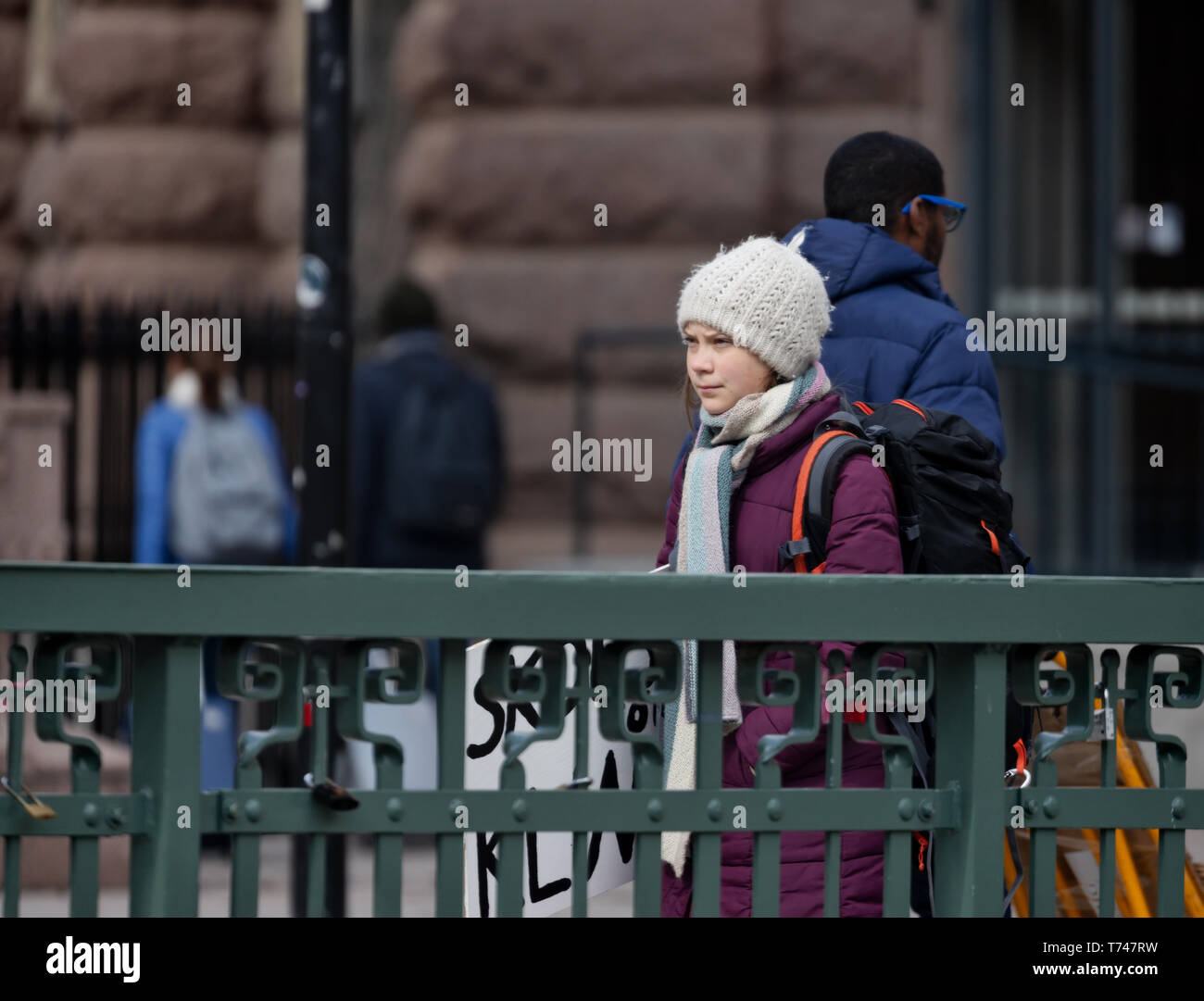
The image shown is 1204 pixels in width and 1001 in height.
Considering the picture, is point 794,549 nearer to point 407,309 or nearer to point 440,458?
point 440,458

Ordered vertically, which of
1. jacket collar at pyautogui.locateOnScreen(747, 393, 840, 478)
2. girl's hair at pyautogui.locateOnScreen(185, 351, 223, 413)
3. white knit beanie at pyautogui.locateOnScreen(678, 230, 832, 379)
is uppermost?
girl's hair at pyautogui.locateOnScreen(185, 351, 223, 413)

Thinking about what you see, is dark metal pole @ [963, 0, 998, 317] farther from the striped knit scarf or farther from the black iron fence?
the striped knit scarf

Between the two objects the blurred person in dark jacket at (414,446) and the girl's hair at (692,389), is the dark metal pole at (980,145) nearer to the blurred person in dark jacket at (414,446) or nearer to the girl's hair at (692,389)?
the blurred person in dark jacket at (414,446)

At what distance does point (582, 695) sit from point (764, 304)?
87 centimetres

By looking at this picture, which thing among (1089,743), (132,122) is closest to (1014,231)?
(132,122)

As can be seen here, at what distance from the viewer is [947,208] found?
425 cm

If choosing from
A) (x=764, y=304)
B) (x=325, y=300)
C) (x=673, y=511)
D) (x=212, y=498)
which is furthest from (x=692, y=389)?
(x=212, y=498)

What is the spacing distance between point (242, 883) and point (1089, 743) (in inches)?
72.8

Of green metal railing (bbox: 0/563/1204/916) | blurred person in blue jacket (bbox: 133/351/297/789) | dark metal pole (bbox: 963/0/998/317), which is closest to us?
green metal railing (bbox: 0/563/1204/916)

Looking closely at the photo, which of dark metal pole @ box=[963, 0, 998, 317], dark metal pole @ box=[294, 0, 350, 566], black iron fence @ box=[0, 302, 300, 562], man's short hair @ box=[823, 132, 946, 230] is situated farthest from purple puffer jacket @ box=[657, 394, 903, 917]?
dark metal pole @ box=[963, 0, 998, 317]

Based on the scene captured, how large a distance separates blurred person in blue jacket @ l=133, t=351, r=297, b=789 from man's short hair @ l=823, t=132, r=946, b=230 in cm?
405

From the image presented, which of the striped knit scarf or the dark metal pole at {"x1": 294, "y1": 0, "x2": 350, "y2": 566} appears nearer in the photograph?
the striped knit scarf

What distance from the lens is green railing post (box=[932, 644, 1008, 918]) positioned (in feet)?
10.3

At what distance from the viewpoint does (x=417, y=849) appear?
746 cm
